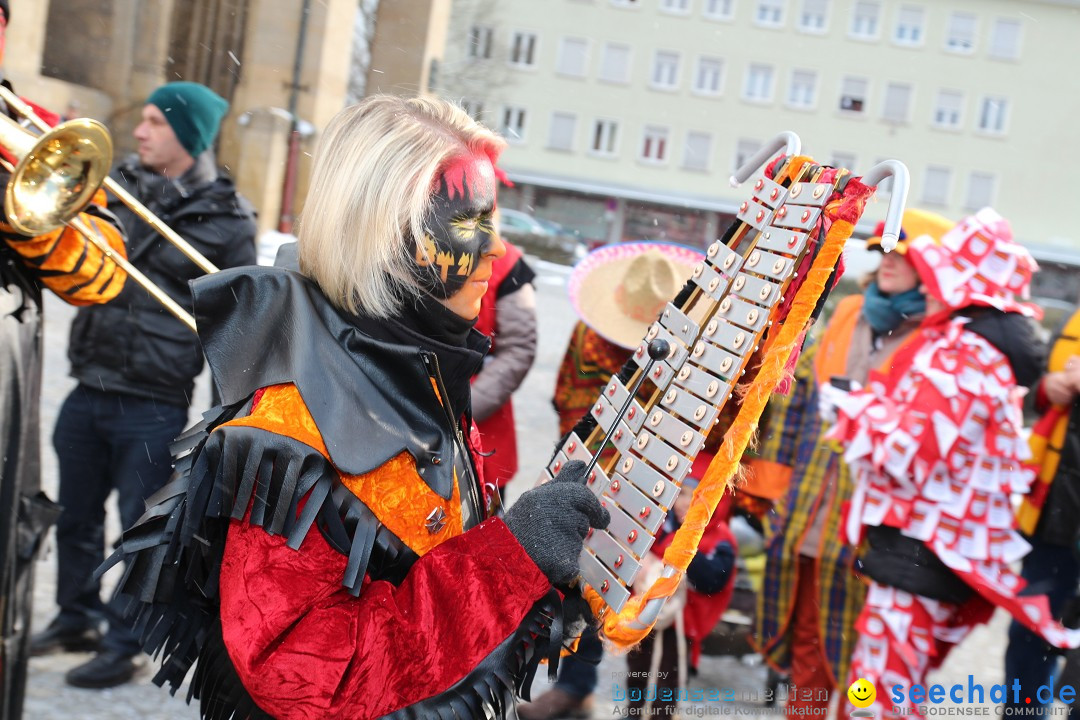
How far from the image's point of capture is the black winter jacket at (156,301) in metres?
3.59

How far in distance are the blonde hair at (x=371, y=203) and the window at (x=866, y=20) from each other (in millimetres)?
22625

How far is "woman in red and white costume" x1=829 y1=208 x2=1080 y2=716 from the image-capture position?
334cm

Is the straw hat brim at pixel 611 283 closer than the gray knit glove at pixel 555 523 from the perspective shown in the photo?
→ No

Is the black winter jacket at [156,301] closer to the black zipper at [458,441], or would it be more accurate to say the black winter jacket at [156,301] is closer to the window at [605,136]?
the black zipper at [458,441]

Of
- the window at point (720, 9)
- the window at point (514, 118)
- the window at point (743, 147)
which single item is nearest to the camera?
the window at point (514, 118)

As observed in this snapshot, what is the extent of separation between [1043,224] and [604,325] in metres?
24.1

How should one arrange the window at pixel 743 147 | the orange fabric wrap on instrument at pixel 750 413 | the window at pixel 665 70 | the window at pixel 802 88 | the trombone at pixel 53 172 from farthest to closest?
the window at pixel 743 147 < the window at pixel 802 88 < the window at pixel 665 70 < the trombone at pixel 53 172 < the orange fabric wrap on instrument at pixel 750 413

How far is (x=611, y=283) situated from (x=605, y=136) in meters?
19.4

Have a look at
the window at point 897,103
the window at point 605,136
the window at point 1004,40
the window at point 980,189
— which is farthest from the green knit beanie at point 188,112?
the window at point 980,189

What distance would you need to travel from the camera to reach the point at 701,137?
2456cm

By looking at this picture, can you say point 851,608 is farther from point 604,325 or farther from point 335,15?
point 335,15

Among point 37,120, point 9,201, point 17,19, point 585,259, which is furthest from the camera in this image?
point 17,19

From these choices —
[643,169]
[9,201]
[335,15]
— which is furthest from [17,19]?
[643,169]

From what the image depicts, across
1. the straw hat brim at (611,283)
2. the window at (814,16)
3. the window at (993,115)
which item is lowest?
the straw hat brim at (611,283)
